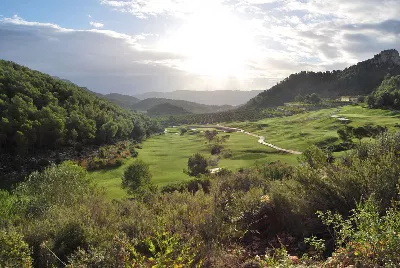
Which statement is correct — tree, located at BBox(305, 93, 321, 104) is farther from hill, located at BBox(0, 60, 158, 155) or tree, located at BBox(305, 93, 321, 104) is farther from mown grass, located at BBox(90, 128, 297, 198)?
mown grass, located at BBox(90, 128, 297, 198)

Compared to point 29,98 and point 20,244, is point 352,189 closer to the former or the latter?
point 20,244

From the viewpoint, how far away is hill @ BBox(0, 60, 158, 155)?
66562 millimetres

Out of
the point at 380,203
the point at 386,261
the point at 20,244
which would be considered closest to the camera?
the point at 386,261

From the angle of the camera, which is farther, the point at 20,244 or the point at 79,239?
the point at 79,239

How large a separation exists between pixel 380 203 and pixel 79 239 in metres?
8.09

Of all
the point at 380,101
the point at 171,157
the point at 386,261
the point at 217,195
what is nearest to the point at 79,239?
the point at 217,195

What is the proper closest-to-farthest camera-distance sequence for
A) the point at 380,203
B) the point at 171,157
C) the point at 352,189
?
the point at 380,203, the point at 352,189, the point at 171,157

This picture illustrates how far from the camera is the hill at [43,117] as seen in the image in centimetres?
6656

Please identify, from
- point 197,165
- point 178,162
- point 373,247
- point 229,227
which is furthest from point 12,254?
point 178,162

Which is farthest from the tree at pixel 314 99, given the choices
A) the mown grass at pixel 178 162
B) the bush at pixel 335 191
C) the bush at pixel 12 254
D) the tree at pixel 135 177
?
the bush at pixel 12 254

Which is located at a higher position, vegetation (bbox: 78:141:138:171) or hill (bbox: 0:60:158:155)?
hill (bbox: 0:60:158:155)

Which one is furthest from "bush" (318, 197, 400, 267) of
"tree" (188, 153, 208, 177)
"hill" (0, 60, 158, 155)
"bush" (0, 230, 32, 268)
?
"hill" (0, 60, 158, 155)

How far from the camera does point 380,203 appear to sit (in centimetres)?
781

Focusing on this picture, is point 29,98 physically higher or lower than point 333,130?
higher
